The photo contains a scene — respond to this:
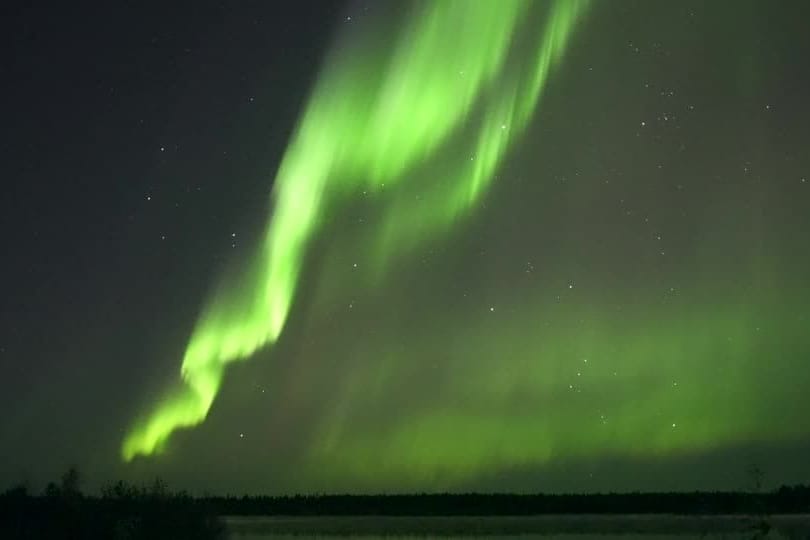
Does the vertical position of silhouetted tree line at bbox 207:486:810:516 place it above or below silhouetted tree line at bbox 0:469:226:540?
below

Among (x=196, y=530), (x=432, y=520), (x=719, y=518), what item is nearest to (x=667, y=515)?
(x=719, y=518)

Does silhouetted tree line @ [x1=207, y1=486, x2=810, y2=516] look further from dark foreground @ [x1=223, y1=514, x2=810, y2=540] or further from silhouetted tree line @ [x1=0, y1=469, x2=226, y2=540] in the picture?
silhouetted tree line @ [x1=0, y1=469, x2=226, y2=540]

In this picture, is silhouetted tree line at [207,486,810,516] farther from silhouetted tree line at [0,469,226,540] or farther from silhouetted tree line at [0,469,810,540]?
silhouetted tree line at [0,469,226,540]

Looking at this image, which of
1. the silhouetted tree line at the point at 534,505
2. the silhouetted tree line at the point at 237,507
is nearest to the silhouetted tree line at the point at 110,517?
the silhouetted tree line at the point at 237,507

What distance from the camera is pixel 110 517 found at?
2148 cm

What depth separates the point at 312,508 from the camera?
57312 millimetres

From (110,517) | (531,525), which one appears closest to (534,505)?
(531,525)

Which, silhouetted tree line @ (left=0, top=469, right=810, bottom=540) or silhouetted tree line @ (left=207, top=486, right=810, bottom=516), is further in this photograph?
silhouetted tree line @ (left=207, top=486, right=810, bottom=516)

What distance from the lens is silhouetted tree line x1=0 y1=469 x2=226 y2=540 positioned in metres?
20.9

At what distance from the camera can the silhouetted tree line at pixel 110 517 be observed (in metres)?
20.9

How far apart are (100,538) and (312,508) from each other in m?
37.4

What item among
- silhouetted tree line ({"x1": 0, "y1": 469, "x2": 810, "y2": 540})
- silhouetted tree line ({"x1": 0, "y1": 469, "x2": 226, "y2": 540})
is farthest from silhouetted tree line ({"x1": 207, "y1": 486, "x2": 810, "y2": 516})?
silhouetted tree line ({"x1": 0, "y1": 469, "x2": 226, "y2": 540})

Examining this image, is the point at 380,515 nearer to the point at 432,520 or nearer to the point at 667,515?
the point at 432,520

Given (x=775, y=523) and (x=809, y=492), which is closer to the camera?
(x=775, y=523)
